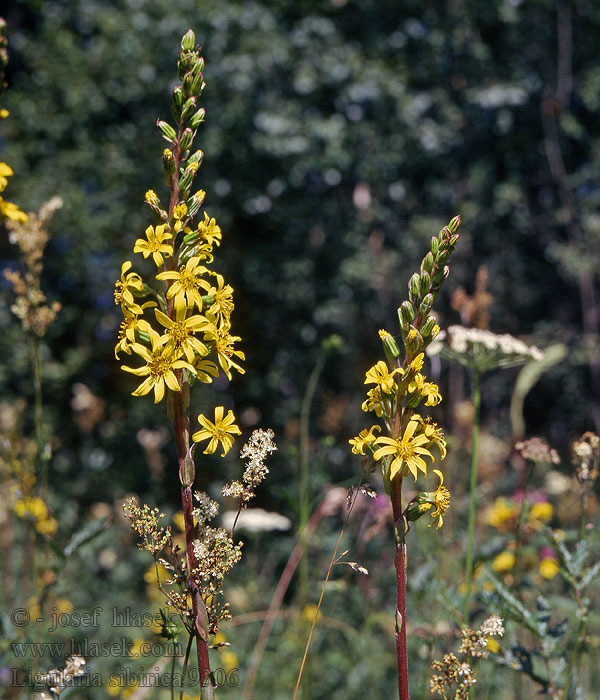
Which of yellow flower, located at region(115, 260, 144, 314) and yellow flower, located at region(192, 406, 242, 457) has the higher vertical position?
yellow flower, located at region(115, 260, 144, 314)

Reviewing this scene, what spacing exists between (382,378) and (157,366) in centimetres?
40

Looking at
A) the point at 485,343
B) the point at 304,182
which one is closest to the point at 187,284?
the point at 485,343

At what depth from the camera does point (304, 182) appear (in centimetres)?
883

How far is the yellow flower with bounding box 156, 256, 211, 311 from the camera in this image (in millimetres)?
1175

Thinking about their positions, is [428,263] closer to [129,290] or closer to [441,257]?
[441,257]

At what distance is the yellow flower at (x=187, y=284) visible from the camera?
1175mm

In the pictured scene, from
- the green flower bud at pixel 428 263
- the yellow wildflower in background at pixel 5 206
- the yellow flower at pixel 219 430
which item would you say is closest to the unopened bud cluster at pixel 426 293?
the green flower bud at pixel 428 263

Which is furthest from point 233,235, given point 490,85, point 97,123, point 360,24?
point 490,85

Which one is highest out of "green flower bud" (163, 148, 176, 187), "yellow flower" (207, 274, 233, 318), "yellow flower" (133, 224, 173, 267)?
"green flower bud" (163, 148, 176, 187)

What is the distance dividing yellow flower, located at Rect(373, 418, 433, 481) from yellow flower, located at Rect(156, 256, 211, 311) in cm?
40

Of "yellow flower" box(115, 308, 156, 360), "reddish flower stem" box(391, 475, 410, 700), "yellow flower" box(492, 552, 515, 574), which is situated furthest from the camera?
"yellow flower" box(492, 552, 515, 574)

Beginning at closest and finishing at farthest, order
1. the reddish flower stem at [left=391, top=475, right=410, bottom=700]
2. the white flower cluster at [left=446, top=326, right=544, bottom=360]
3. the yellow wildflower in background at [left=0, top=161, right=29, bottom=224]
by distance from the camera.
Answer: the reddish flower stem at [left=391, top=475, right=410, bottom=700], the yellow wildflower in background at [left=0, top=161, right=29, bottom=224], the white flower cluster at [left=446, top=326, right=544, bottom=360]

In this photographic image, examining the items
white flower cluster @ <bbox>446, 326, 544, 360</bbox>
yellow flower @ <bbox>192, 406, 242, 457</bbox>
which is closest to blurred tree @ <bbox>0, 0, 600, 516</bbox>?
white flower cluster @ <bbox>446, 326, 544, 360</bbox>

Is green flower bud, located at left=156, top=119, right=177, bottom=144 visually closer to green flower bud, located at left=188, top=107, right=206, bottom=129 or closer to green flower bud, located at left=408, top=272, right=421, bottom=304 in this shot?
green flower bud, located at left=188, top=107, right=206, bottom=129
